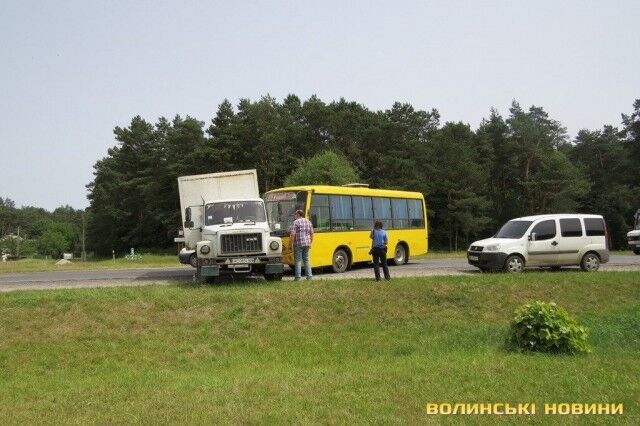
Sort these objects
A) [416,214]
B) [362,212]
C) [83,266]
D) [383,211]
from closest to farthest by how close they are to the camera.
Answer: [362,212] → [383,211] → [416,214] → [83,266]

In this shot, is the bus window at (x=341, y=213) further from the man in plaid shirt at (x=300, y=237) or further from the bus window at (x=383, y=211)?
the man in plaid shirt at (x=300, y=237)

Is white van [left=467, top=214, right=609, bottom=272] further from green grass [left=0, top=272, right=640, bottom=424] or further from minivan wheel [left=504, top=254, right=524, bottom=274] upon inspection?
green grass [left=0, top=272, right=640, bottom=424]

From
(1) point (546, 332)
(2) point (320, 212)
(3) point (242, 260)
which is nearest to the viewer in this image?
(1) point (546, 332)

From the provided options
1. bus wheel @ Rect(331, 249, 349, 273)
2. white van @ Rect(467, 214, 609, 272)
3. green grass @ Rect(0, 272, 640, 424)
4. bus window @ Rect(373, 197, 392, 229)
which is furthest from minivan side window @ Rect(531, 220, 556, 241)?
bus wheel @ Rect(331, 249, 349, 273)

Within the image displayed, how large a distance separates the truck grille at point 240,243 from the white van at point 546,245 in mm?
7667

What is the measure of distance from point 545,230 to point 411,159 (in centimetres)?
4224

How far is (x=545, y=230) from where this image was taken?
1858 centimetres

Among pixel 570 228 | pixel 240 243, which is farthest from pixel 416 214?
pixel 240 243

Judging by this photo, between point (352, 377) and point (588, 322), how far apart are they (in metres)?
7.88

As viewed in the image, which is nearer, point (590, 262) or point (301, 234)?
point (301, 234)

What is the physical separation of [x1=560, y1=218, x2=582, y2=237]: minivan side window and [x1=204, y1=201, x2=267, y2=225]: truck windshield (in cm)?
988

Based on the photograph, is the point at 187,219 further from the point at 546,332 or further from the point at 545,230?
the point at 546,332

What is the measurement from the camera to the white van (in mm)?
18297

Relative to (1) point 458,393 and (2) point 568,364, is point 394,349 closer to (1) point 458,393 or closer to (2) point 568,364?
(2) point 568,364
